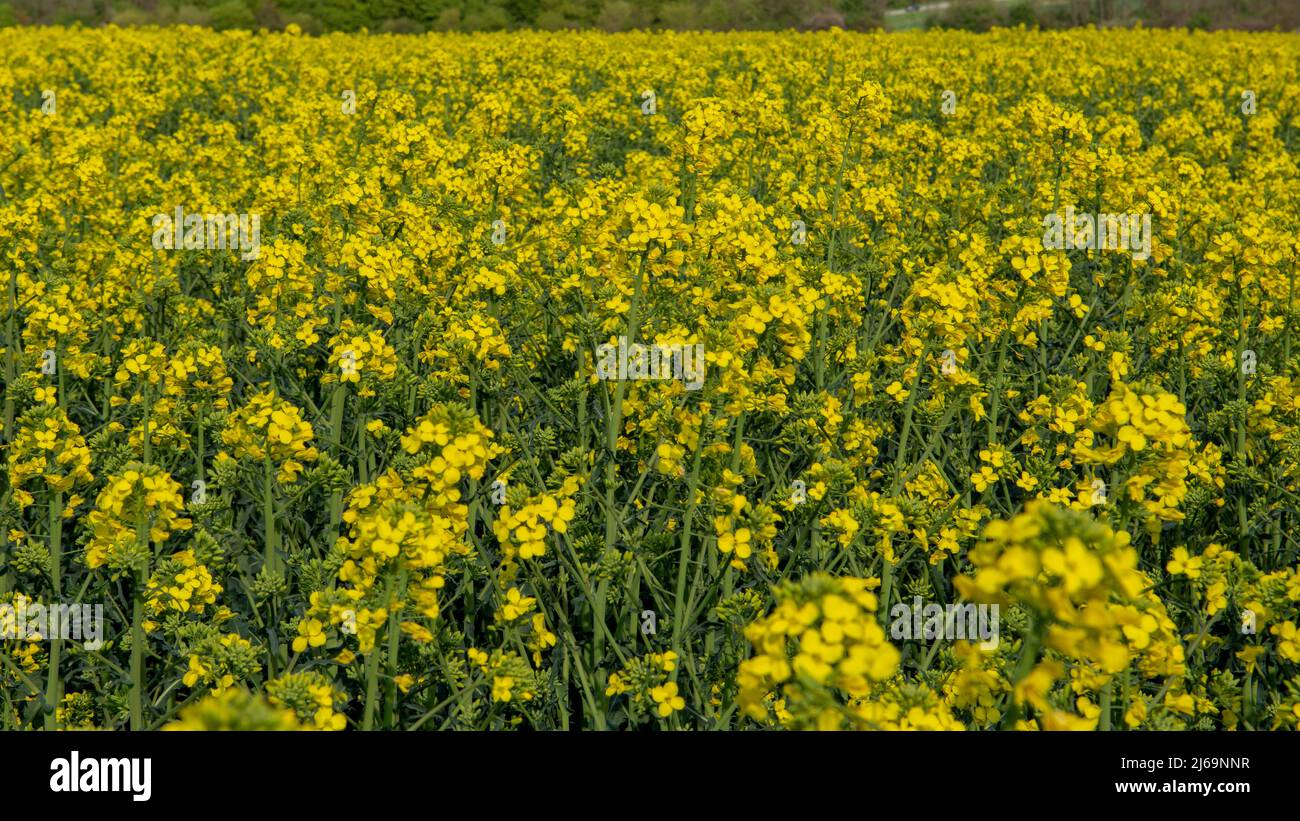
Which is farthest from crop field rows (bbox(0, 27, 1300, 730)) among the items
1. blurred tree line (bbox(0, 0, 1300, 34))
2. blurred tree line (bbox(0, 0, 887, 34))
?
blurred tree line (bbox(0, 0, 1300, 34))

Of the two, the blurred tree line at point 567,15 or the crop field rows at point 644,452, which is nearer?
the crop field rows at point 644,452

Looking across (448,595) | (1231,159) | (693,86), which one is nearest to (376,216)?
(448,595)

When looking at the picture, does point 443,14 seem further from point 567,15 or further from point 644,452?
point 644,452

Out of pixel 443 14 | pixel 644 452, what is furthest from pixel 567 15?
pixel 644 452

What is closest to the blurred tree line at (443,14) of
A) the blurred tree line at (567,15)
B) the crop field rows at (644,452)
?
the blurred tree line at (567,15)

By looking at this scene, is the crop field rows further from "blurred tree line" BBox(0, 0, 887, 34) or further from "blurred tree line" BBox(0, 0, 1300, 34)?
"blurred tree line" BBox(0, 0, 1300, 34)

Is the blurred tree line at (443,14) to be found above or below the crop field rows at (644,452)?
above

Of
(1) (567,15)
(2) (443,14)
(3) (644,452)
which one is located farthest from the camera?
(1) (567,15)

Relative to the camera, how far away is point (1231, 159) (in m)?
12.6

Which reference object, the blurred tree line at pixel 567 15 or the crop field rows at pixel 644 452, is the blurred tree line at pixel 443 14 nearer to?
the blurred tree line at pixel 567 15

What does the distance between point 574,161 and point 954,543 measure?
7105 millimetres

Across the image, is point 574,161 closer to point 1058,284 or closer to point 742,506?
point 1058,284

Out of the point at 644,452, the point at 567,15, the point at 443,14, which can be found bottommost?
the point at 644,452

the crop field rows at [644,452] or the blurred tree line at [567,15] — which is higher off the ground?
the blurred tree line at [567,15]
